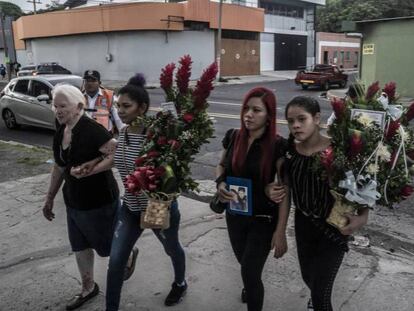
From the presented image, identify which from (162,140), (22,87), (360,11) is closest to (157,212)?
(162,140)

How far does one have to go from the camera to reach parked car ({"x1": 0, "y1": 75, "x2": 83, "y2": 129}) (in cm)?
1152

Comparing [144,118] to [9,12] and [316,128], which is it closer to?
[316,128]

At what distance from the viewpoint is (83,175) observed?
3.12m

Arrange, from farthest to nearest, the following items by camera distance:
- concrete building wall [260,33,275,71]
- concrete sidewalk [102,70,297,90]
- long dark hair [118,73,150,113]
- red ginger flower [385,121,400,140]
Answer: concrete building wall [260,33,275,71], concrete sidewalk [102,70,297,90], long dark hair [118,73,150,113], red ginger flower [385,121,400,140]

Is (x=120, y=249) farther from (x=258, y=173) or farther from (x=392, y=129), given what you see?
(x=392, y=129)

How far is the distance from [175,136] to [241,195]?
1.87ft

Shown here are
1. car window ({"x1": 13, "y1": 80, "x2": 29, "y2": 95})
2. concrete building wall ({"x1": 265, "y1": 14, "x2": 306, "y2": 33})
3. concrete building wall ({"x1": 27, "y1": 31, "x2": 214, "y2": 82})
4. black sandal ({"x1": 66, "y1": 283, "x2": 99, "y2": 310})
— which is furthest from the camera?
concrete building wall ({"x1": 265, "y1": 14, "x2": 306, "y2": 33})

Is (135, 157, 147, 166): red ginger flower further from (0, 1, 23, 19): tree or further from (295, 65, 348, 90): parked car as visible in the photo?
(0, 1, 23, 19): tree

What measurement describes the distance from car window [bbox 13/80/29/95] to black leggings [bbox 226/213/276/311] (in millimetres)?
10710

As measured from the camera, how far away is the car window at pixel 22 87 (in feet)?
39.8

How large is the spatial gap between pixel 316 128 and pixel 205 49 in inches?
1295

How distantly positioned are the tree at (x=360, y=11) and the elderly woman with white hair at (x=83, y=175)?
49.3 meters

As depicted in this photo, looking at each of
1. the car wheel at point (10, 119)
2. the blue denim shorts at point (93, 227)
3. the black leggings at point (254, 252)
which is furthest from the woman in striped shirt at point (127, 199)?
the car wheel at point (10, 119)

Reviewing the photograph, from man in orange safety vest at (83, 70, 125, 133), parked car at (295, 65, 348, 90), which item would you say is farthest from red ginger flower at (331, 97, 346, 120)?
parked car at (295, 65, 348, 90)
